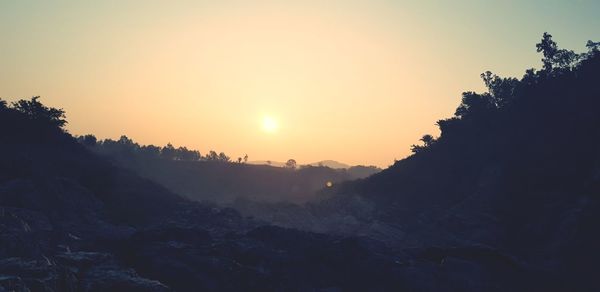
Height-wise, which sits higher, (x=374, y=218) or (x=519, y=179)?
(x=519, y=179)

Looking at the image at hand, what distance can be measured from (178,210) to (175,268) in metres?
35.0

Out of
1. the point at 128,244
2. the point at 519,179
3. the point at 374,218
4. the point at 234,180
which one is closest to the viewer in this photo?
the point at 128,244

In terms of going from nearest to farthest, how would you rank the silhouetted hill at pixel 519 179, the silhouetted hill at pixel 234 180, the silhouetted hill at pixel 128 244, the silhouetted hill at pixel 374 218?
the silhouetted hill at pixel 128 244
the silhouetted hill at pixel 374 218
the silhouetted hill at pixel 519 179
the silhouetted hill at pixel 234 180

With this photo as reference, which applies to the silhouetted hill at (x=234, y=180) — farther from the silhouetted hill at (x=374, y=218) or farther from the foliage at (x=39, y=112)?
the foliage at (x=39, y=112)

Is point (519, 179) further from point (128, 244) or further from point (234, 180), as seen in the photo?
point (234, 180)

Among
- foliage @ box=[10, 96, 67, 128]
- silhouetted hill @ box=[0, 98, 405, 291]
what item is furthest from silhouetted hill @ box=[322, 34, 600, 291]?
foliage @ box=[10, 96, 67, 128]

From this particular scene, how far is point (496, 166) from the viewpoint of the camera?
9050 centimetres

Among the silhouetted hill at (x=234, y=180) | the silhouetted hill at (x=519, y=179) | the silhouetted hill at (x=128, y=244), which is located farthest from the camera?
the silhouetted hill at (x=234, y=180)

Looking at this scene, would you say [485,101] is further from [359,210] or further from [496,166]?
[359,210]

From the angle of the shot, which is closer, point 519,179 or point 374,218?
point 519,179

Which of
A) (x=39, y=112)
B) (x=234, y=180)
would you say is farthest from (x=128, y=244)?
(x=234, y=180)

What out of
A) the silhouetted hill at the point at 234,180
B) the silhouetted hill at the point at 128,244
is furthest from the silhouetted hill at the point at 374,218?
the silhouetted hill at the point at 234,180

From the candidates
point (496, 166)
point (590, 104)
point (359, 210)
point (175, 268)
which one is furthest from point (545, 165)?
point (175, 268)

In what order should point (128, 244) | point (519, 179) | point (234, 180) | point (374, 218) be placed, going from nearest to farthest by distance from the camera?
1. point (128, 244)
2. point (519, 179)
3. point (374, 218)
4. point (234, 180)
